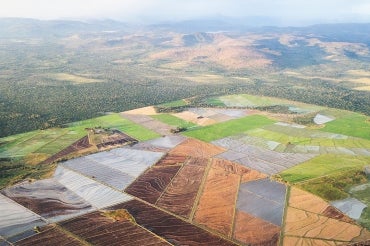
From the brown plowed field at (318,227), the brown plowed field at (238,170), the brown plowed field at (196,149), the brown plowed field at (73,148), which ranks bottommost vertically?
the brown plowed field at (318,227)

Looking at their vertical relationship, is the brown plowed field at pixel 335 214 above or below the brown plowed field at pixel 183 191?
below

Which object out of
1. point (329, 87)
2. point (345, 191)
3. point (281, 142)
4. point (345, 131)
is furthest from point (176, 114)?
point (329, 87)

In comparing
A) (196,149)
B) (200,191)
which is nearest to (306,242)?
(200,191)

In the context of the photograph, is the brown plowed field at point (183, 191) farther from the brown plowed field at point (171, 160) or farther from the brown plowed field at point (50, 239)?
the brown plowed field at point (50, 239)

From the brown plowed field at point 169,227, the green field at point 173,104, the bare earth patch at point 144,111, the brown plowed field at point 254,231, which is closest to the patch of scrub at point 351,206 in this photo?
the brown plowed field at point 254,231

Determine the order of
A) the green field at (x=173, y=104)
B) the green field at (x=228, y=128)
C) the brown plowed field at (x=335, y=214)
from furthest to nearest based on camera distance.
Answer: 1. the green field at (x=173, y=104)
2. the green field at (x=228, y=128)
3. the brown plowed field at (x=335, y=214)

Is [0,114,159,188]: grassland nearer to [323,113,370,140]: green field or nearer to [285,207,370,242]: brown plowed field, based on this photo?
[285,207,370,242]: brown plowed field

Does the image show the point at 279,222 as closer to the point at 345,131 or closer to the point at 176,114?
the point at 345,131

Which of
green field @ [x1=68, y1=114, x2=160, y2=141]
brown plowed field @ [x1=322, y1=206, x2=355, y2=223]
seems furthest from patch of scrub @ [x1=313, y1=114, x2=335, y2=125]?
brown plowed field @ [x1=322, y1=206, x2=355, y2=223]
